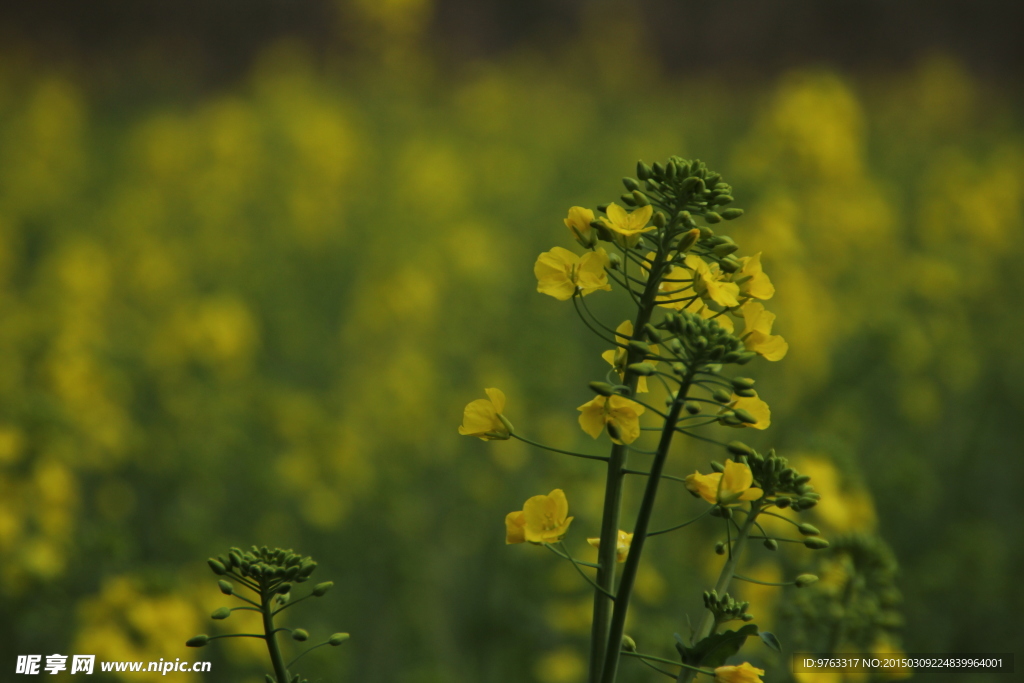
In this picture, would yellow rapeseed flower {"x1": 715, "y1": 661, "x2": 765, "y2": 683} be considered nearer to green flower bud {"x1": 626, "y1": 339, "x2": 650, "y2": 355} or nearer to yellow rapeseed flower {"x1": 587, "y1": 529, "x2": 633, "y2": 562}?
yellow rapeseed flower {"x1": 587, "y1": 529, "x2": 633, "y2": 562}

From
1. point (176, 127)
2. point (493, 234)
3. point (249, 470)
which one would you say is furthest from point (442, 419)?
point (176, 127)

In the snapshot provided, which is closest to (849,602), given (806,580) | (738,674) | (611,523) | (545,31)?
(806,580)

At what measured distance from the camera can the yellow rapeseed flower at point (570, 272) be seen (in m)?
1.08

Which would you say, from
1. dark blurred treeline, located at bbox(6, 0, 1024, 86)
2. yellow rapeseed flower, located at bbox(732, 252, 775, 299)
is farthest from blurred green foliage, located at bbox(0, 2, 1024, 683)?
dark blurred treeline, located at bbox(6, 0, 1024, 86)

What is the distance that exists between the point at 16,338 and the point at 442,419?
2.32m

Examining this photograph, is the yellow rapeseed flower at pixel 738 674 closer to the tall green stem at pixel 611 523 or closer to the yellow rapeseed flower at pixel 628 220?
the tall green stem at pixel 611 523

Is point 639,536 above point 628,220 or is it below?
below

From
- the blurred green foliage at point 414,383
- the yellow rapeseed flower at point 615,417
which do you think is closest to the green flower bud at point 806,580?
the yellow rapeseed flower at point 615,417

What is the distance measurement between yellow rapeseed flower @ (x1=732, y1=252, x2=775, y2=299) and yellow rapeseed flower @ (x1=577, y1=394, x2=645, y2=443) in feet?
0.75

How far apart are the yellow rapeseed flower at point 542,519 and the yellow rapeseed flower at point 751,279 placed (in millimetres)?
381

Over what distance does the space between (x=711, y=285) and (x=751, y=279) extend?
98mm

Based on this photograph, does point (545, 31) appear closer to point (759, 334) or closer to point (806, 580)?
point (759, 334)

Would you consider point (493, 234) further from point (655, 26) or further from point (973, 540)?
point (655, 26)

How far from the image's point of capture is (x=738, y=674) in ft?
3.36
